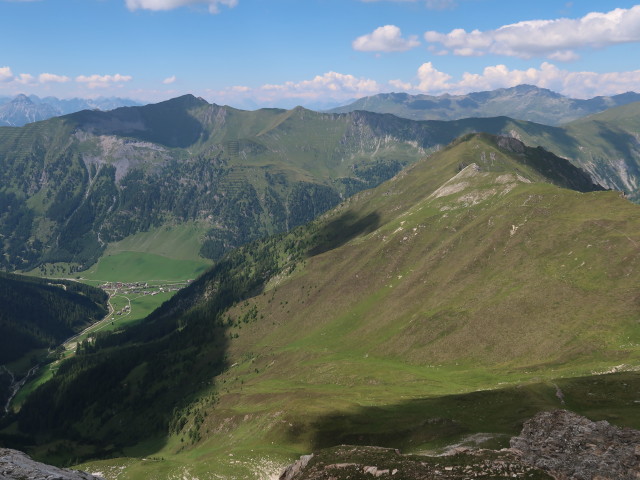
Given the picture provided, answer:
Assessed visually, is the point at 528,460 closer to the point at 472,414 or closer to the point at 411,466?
the point at 411,466

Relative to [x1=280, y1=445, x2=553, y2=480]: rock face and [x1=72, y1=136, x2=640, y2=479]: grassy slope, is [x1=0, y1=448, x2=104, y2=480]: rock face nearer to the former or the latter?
[x1=280, y1=445, x2=553, y2=480]: rock face

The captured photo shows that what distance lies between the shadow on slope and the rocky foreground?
10.2 m

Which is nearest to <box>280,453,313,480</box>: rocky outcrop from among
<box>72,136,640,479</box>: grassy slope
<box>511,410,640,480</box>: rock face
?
<box>72,136,640,479</box>: grassy slope

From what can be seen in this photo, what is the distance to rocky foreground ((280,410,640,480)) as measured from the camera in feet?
174

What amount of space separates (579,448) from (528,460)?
27.2 ft

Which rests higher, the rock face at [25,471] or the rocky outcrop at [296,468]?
the rock face at [25,471]

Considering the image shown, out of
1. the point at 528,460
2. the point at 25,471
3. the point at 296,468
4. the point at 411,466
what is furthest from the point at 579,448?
the point at 25,471

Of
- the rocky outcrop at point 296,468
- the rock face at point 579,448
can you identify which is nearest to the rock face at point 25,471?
the rocky outcrop at point 296,468

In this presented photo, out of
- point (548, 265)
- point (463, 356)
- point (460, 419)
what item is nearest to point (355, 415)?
point (460, 419)

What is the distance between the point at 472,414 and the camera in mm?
93500

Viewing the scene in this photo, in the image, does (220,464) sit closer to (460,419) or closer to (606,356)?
(460,419)

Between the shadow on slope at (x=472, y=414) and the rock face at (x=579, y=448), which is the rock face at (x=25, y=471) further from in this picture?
the shadow on slope at (x=472, y=414)

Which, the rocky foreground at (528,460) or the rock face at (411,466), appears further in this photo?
the rock face at (411,466)

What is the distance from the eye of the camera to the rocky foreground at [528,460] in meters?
53.1
